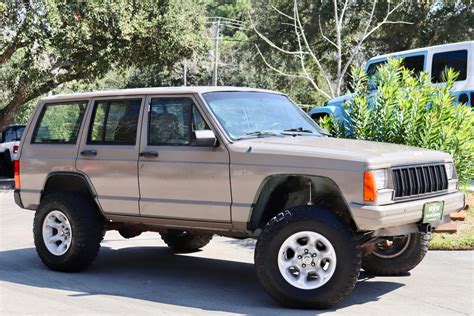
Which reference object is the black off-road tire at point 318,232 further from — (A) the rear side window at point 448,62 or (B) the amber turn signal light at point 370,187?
(A) the rear side window at point 448,62

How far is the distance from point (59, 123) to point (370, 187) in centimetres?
395

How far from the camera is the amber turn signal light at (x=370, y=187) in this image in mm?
5621

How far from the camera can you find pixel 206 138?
250 inches

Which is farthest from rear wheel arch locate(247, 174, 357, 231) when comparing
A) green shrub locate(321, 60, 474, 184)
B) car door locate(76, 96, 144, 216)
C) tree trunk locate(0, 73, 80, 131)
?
tree trunk locate(0, 73, 80, 131)

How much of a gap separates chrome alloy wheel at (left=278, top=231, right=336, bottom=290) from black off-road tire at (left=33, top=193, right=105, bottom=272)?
2.42 metres

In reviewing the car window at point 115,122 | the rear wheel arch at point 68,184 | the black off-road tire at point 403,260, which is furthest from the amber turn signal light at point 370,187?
the rear wheel arch at point 68,184

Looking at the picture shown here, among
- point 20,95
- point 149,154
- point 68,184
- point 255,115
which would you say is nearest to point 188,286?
point 149,154

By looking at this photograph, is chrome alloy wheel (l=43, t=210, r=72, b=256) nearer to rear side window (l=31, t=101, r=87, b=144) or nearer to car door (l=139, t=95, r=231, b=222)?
rear side window (l=31, t=101, r=87, b=144)

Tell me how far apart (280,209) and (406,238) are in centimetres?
146

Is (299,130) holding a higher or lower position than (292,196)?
higher

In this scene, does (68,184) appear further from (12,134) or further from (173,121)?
(12,134)

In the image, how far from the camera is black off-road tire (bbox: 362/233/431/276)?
7098mm

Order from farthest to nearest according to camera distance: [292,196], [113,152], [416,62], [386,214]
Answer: [416,62]
[113,152]
[292,196]
[386,214]

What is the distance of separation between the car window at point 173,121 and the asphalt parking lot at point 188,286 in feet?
4.80
